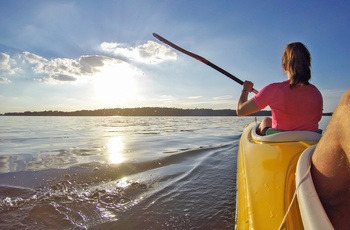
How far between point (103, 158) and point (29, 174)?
2.04 meters

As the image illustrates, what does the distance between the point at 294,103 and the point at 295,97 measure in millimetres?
73

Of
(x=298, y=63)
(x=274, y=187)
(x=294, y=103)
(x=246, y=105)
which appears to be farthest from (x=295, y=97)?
(x=274, y=187)

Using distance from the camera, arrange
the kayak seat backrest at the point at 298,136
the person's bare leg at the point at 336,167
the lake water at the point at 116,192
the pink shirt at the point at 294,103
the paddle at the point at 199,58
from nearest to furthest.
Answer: the person's bare leg at the point at 336,167 < the kayak seat backrest at the point at 298,136 < the pink shirt at the point at 294,103 < the lake water at the point at 116,192 < the paddle at the point at 199,58

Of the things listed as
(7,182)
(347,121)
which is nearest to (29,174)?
(7,182)

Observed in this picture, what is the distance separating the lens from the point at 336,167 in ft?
4.19

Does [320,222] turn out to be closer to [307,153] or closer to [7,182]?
[307,153]

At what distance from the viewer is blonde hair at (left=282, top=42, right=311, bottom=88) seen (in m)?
2.88

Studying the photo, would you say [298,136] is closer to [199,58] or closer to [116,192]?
[116,192]

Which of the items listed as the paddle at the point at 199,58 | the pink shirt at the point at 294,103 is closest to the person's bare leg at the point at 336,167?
the pink shirt at the point at 294,103

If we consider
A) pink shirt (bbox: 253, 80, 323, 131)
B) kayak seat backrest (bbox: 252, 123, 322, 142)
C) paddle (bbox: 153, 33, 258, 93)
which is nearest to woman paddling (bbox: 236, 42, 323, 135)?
pink shirt (bbox: 253, 80, 323, 131)

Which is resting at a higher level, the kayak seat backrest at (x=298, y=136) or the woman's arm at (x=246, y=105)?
the woman's arm at (x=246, y=105)

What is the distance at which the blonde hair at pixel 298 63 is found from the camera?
2883 mm

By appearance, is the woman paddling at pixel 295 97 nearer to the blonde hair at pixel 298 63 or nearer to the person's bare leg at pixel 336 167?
the blonde hair at pixel 298 63

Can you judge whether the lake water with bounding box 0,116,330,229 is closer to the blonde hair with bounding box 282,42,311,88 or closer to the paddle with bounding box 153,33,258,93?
the blonde hair with bounding box 282,42,311,88
